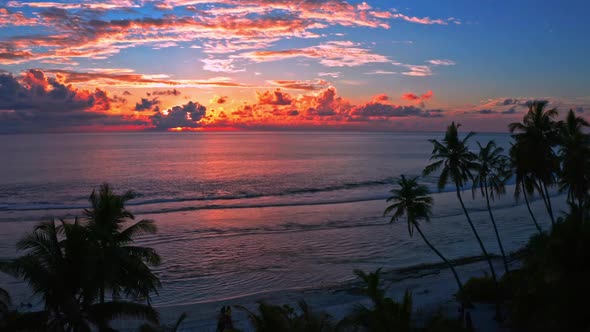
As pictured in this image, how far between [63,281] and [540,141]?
817 inches

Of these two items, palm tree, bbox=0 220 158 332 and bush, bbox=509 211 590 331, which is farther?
bush, bbox=509 211 590 331

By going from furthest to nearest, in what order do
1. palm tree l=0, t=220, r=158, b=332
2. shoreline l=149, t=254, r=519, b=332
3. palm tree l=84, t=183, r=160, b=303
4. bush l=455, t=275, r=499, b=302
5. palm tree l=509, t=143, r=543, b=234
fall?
bush l=455, t=275, r=499, b=302, palm tree l=509, t=143, r=543, b=234, shoreline l=149, t=254, r=519, b=332, palm tree l=84, t=183, r=160, b=303, palm tree l=0, t=220, r=158, b=332

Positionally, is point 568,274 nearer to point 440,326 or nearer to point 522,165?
point 440,326

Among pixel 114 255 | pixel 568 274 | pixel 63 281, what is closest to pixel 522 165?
pixel 568 274

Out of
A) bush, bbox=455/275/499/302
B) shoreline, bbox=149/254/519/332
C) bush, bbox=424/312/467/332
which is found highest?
bush, bbox=424/312/467/332

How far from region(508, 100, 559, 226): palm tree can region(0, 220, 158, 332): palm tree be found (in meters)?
18.0

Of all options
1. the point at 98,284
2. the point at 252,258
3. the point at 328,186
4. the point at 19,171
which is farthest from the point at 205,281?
the point at 19,171

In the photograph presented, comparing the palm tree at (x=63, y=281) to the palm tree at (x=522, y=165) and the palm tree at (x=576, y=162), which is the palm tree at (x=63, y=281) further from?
the palm tree at (x=576, y=162)

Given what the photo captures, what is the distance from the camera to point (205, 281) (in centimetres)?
2648

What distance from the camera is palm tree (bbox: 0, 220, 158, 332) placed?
1250cm

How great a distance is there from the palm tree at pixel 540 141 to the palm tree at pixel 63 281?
18036 millimetres

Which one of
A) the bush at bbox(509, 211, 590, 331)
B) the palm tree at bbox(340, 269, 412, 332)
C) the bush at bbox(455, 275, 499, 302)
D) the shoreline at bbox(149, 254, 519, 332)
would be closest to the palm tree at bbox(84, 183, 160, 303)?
the palm tree at bbox(340, 269, 412, 332)

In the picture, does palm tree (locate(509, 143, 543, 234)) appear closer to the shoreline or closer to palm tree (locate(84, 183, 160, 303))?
the shoreline

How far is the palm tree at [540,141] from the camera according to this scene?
2105cm
